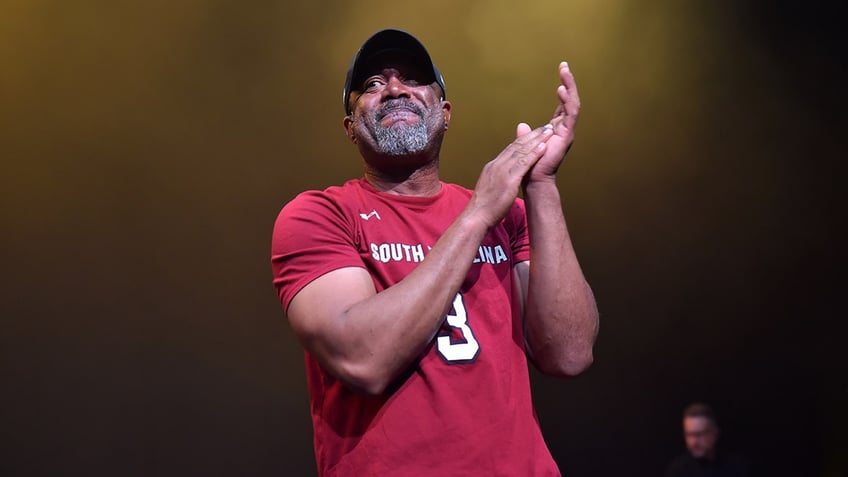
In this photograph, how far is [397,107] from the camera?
5.62ft

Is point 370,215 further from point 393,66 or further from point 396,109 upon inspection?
point 393,66

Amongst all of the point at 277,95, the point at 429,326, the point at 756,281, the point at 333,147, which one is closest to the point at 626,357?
the point at 756,281

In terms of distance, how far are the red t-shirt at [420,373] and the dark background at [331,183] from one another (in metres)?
2.96

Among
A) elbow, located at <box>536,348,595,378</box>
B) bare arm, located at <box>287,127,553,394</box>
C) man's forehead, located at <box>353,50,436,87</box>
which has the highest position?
man's forehead, located at <box>353,50,436,87</box>

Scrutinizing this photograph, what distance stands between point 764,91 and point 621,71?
31.7 inches

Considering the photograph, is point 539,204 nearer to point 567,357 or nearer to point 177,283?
point 567,357

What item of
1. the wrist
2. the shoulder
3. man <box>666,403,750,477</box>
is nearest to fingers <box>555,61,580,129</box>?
the wrist

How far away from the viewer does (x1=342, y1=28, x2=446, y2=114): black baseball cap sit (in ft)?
5.79

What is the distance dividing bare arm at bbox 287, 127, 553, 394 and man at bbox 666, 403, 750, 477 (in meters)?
3.41

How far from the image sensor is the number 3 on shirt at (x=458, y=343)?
55.8 inches

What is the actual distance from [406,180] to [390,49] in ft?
0.96

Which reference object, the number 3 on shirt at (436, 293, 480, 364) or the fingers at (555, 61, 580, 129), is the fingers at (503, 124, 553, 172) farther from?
the number 3 on shirt at (436, 293, 480, 364)

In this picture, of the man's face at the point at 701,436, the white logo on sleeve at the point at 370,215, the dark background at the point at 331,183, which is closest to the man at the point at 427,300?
the white logo on sleeve at the point at 370,215

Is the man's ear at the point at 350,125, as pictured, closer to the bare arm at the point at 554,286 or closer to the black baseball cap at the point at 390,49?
the black baseball cap at the point at 390,49
